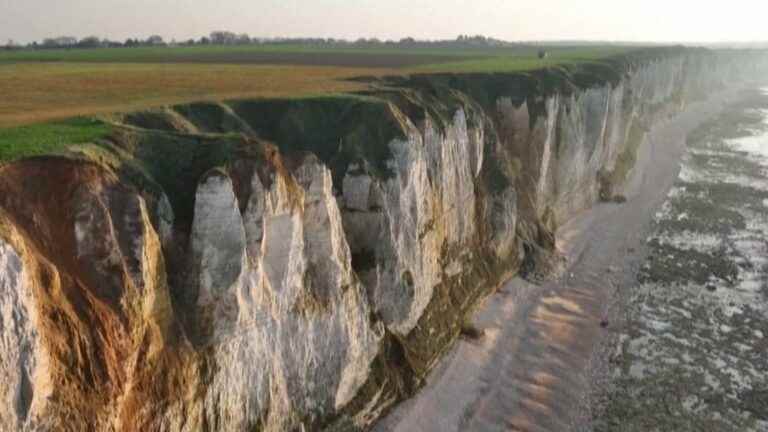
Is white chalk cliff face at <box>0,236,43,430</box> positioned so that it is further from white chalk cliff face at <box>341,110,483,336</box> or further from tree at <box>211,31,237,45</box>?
tree at <box>211,31,237,45</box>

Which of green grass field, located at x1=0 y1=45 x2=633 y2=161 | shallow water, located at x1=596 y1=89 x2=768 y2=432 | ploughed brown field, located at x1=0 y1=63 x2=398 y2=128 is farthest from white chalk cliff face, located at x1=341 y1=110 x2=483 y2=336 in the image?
shallow water, located at x1=596 y1=89 x2=768 y2=432

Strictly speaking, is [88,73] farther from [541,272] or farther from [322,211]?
[541,272]

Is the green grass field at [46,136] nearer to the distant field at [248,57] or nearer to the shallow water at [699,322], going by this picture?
the shallow water at [699,322]

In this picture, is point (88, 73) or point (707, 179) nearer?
point (88, 73)

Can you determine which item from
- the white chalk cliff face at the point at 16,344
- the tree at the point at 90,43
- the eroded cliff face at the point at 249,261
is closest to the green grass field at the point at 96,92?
the eroded cliff face at the point at 249,261

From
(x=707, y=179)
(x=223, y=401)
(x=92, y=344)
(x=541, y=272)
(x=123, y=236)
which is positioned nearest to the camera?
(x=92, y=344)

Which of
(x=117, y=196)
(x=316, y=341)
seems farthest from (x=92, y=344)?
(x=316, y=341)
